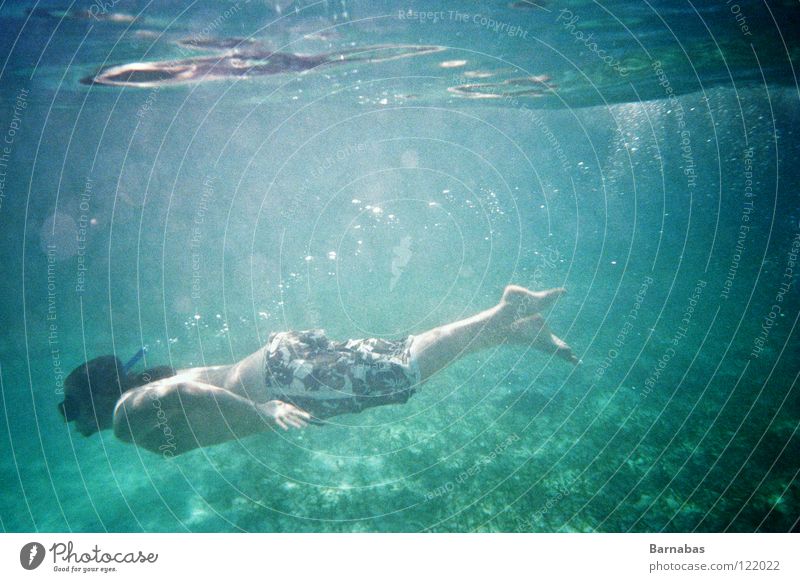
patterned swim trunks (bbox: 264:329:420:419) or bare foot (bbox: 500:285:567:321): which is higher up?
bare foot (bbox: 500:285:567:321)

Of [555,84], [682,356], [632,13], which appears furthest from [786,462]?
[555,84]

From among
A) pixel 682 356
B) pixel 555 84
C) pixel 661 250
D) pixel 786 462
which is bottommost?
pixel 661 250

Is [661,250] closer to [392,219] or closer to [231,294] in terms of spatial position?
[392,219]

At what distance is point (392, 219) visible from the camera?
154 ft

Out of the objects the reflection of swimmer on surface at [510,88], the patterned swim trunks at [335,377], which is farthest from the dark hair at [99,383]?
the reflection of swimmer on surface at [510,88]

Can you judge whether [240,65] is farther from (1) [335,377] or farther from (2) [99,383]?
(1) [335,377]

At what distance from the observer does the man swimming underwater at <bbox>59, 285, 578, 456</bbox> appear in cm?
304

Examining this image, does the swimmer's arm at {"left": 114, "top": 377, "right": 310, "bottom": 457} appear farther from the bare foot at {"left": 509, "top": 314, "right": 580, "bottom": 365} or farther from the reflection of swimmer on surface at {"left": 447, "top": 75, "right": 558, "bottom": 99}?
the reflection of swimmer on surface at {"left": 447, "top": 75, "right": 558, "bottom": 99}

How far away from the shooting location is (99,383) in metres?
3.42

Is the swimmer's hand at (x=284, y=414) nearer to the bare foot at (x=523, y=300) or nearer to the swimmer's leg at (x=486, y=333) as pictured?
the swimmer's leg at (x=486, y=333)

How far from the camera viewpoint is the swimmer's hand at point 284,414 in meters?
2.83

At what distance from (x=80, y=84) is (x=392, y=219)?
39.4 meters

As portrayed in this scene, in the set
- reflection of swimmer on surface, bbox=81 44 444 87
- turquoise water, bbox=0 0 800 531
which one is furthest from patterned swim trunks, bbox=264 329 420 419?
reflection of swimmer on surface, bbox=81 44 444 87
